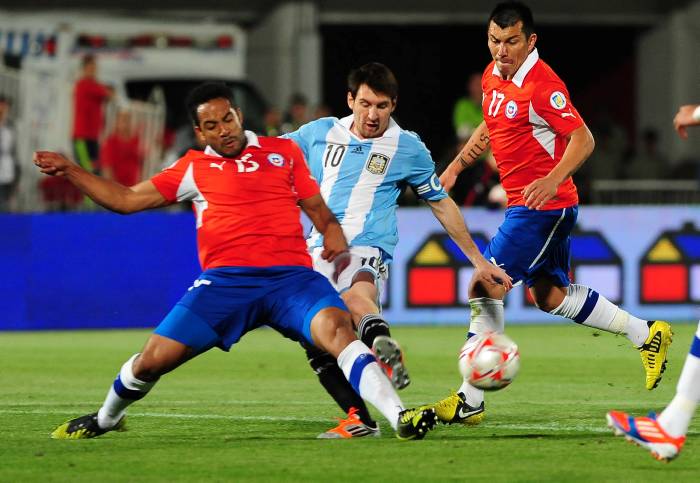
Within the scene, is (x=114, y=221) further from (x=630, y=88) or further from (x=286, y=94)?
(x=630, y=88)

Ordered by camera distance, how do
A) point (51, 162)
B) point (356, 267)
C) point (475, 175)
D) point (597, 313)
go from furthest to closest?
point (475, 175) → point (597, 313) → point (356, 267) → point (51, 162)

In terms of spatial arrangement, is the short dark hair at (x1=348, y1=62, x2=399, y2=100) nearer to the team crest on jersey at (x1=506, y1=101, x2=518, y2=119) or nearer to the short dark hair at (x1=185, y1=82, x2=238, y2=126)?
the team crest on jersey at (x1=506, y1=101, x2=518, y2=119)

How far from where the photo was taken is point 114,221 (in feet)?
51.3

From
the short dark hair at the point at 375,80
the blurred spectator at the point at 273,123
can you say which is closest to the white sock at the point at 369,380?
the short dark hair at the point at 375,80

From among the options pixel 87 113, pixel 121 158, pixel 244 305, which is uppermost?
pixel 87 113

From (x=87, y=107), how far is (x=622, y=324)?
438 inches

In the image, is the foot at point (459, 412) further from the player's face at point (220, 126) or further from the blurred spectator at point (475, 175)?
the blurred spectator at point (475, 175)

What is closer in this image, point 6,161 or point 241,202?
point 241,202

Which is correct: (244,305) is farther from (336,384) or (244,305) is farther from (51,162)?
(51,162)

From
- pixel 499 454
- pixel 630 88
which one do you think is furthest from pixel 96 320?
pixel 630 88

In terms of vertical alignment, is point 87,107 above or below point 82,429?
above

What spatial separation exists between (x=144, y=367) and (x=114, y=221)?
26.6 feet

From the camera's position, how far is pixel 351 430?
7.98m

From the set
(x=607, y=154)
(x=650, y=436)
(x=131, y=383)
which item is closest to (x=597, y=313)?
(x=650, y=436)
